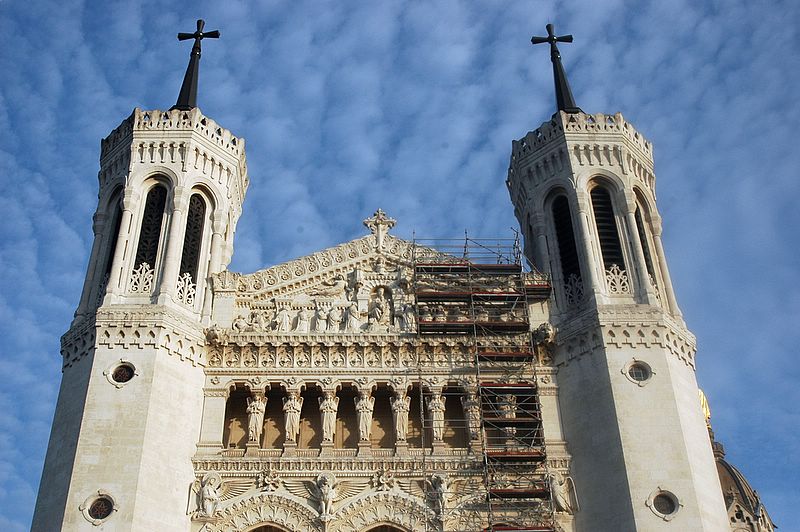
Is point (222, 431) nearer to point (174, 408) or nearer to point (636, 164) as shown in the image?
point (174, 408)

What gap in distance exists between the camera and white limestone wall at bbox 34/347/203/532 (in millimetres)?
24578

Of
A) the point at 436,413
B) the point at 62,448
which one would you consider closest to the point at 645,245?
the point at 436,413

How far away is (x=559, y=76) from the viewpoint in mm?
38094

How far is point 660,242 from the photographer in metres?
31.8

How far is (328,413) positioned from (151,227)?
879 cm

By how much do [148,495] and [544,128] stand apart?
18248 mm

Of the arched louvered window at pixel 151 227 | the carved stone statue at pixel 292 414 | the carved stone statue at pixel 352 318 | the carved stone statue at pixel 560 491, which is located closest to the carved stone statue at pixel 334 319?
the carved stone statue at pixel 352 318

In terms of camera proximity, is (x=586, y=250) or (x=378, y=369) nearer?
(x=378, y=369)

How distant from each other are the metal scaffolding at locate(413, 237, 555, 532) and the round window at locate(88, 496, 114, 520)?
8581 mm

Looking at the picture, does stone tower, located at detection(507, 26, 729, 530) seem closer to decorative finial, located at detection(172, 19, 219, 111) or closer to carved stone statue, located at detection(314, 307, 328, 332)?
carved stone statue, located at detection(314, 307, 328, 332)

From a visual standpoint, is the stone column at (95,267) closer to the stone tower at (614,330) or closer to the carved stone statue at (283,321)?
the carved stone statue at (283,321)

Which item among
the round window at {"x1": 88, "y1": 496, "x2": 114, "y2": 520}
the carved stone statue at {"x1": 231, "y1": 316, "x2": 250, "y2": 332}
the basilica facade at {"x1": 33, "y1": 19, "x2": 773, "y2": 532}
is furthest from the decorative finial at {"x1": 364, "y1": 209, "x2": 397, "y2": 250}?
the round window at {"x1": 88, "y1": 496, "x2": 114, "y2": 520}

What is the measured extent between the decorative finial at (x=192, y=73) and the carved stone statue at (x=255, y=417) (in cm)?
1168

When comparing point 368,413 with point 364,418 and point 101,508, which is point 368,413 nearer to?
point 364,418
